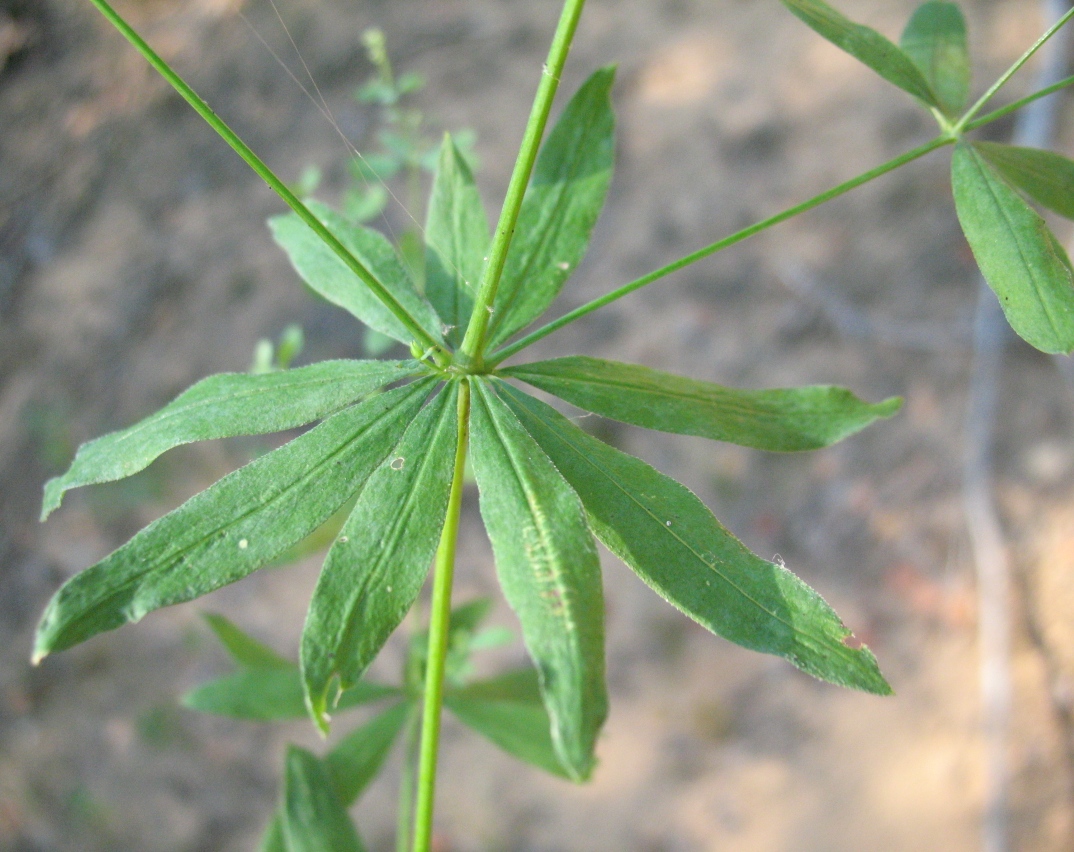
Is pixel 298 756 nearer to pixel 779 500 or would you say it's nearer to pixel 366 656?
pixel 366 656

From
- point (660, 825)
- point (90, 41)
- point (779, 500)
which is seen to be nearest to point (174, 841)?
point (660, 825)

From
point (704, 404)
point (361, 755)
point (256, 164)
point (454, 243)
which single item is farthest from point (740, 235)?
point (361, 755)

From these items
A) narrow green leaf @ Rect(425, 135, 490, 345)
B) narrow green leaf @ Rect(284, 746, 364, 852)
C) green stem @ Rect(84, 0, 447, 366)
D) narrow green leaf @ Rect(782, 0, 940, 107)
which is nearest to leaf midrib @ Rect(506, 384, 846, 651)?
green stem @ Rect(84, 0, 447, 366)

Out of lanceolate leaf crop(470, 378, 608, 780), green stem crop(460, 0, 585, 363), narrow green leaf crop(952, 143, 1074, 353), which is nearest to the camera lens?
lanceolate leaf crop(470, 378, 608, 780)

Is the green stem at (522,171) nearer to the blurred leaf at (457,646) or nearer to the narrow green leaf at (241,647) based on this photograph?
the blurred leaf at (457,646)

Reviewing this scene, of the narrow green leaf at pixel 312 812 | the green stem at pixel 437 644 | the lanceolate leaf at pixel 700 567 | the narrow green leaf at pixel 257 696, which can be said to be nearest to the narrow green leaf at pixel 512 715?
the narrow green leaf at pixel 257 696

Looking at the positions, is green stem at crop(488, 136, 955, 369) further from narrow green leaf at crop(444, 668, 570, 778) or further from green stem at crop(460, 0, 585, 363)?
narrow green leaf at crop(444, 668, 570, 778)
